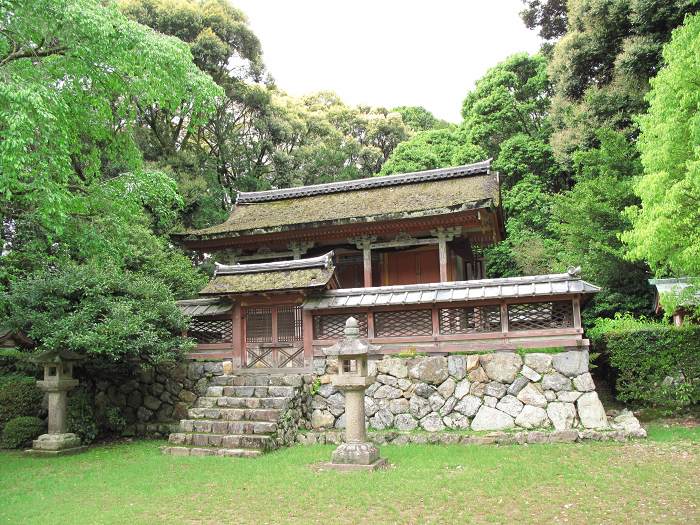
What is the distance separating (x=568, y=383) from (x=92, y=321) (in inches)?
397

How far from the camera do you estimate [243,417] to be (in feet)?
39.8

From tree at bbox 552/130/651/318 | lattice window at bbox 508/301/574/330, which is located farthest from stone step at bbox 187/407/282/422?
tree at bbox 552/130/651/318

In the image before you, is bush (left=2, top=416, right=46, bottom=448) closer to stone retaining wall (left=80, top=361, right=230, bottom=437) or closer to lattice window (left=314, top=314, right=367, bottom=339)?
stone retaining wall (left=80, top=361, right=230, bottom=437)

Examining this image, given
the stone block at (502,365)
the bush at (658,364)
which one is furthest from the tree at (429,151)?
the stone block at (502,365)

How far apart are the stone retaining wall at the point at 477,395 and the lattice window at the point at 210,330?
2.92 metres

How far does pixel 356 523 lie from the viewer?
22.9 ft

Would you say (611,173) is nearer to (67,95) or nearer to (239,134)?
(67,95)

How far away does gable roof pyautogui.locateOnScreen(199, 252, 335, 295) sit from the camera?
13.6 m

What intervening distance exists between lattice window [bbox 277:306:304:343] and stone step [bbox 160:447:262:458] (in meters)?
3.53

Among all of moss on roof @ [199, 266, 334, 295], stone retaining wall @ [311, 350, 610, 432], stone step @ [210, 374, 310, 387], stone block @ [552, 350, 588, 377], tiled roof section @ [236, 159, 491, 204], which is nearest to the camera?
stone retaining wall @ [311, 350, 610, 432]

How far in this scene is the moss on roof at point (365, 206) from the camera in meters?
17.0

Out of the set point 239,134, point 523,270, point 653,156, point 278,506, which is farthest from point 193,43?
point 278,506

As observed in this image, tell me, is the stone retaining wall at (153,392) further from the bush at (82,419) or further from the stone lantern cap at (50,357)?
the stone lantern cap at (50,357)

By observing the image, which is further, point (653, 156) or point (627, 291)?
point (627, 291)
